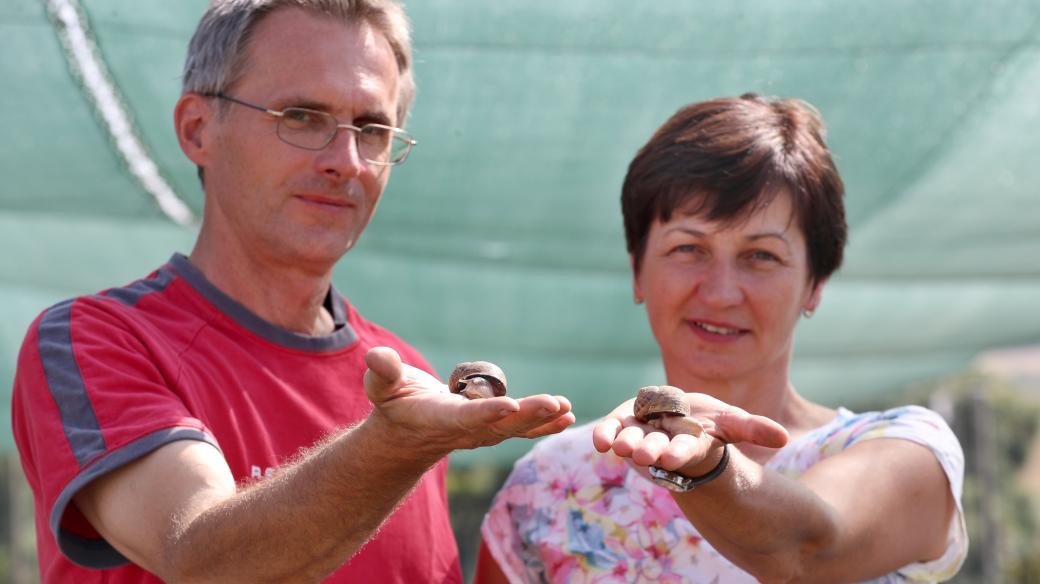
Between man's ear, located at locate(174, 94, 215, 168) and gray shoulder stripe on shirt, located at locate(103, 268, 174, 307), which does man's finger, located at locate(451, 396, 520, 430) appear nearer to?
gray shoulder stripe on shirt, located at locate(103, 268, 174, 307)

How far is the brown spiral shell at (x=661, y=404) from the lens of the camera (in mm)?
1933

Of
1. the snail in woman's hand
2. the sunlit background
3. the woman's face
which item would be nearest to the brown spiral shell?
the snail in woman's hand

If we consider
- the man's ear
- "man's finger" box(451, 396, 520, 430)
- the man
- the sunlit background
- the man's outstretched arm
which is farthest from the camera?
the sunlit background

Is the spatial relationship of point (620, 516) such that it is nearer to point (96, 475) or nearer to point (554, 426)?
point (554, 426)

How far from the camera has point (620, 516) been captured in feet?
8.66

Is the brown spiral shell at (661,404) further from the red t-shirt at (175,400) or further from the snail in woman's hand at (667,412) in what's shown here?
the red t-shirt at (175,400)

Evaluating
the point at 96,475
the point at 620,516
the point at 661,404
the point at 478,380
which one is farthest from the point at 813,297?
the point at 96,475

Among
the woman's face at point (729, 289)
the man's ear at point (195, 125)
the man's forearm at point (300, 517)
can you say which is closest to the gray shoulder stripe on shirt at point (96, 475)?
the man's forearm at point (300, 517)

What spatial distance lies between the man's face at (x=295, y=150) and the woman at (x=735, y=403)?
0.60 metres

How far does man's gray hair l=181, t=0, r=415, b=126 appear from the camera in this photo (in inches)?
105

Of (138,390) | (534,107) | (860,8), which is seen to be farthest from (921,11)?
(138,390)

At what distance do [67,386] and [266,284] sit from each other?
0.55 meters

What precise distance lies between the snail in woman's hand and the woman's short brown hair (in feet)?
2.34

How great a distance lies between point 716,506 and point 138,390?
39.1 inches
